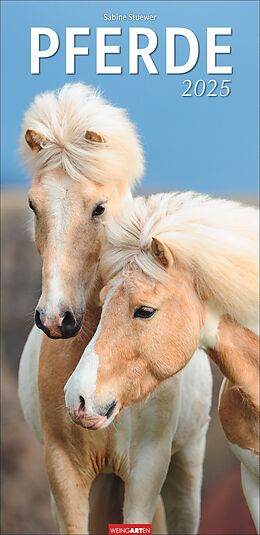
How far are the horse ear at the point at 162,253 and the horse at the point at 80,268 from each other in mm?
279

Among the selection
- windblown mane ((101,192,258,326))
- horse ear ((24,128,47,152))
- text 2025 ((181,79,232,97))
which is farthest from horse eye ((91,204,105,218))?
text 2025 ((181,79,232,97))

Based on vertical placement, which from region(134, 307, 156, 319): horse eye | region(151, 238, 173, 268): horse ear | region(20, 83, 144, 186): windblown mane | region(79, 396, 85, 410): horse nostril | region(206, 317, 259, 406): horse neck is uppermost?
region(20, 83, 144, 186): windblown mane

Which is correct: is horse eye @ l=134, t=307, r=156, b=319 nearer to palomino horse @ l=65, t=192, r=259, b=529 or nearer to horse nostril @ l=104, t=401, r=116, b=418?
palomino horse @ l=65, t=192, r=259, b=529

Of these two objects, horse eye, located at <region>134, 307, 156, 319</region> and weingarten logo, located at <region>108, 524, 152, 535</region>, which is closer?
horse eye, located at <region>134, 307, 156, 319</region>

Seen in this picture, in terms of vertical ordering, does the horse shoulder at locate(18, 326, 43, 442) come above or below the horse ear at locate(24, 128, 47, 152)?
below

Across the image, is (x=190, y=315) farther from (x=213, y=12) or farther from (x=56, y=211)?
(x=213, y=12)

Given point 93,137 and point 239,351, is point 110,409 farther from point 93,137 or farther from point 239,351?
point 93,137

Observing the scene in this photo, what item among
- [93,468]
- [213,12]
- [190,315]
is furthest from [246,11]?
[93,468]

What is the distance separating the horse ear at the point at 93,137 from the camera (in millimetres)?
2949

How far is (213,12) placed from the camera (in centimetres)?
346

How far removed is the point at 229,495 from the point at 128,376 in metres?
1.54

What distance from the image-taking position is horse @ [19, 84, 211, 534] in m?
2.83

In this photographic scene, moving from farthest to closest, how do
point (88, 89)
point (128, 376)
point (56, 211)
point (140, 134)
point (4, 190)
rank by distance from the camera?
point (4, 190) → point (140, 134) → point (88, 89) → point (56, 211) → point (128, 376)

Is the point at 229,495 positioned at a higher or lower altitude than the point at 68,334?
lower
